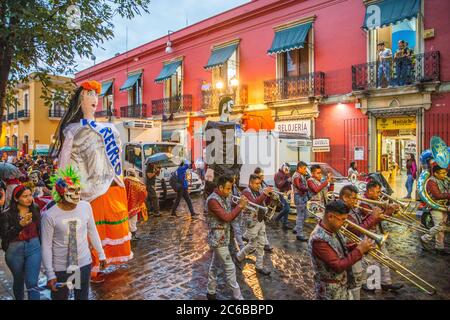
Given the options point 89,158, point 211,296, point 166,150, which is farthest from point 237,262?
point 166,150

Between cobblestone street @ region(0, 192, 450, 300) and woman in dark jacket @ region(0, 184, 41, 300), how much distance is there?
1.08 metres

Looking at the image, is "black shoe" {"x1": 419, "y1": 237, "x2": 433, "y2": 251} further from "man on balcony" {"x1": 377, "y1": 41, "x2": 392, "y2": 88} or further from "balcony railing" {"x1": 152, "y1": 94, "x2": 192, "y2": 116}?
"balcony railing" {"x1": 152, "y1": 94, "x2": 192, "y2": 116}

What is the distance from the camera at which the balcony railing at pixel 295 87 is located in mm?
14891

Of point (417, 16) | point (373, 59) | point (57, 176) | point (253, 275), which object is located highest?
point (417, 16)

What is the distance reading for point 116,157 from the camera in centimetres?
473

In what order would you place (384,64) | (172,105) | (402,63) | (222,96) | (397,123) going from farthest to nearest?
(172,105) → (222,96) → (397,123) → (384,64) → (402,63)

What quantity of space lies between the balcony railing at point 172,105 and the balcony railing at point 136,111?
42.9 inches

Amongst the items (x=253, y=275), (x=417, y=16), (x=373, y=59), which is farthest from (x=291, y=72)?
(x=253, y=275)

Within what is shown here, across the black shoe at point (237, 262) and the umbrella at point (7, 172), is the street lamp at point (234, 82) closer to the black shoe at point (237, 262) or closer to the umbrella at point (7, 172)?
the black shoe at point (237, 262)

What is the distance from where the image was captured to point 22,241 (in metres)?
3.50

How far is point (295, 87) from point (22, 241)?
1380cm

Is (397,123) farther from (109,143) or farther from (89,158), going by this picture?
(89,158)

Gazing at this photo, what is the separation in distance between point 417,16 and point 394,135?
6653 mm

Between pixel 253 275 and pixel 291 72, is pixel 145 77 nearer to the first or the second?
pixel 291 72
